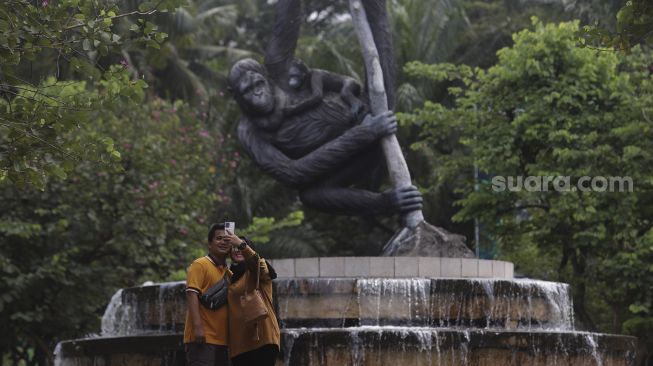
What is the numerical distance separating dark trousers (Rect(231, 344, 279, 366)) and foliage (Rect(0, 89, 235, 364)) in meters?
12.3

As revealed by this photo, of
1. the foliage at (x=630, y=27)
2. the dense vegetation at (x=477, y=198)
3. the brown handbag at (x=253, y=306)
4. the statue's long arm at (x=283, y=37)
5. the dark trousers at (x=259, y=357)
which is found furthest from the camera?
the dense vegetation at (x=477, y=198)

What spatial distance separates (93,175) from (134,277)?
208 cm

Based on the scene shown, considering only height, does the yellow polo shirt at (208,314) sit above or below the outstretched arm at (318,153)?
below

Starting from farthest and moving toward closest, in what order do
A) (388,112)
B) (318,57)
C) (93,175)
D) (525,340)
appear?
(318,57) < (93,175) < (388,112) < (525,340)

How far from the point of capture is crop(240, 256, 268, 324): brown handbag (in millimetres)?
10148

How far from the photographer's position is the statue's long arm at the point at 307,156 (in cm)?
1727

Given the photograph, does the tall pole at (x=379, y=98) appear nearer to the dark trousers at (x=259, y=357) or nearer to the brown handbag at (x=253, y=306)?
the dark trousers at (x=259, y=357)

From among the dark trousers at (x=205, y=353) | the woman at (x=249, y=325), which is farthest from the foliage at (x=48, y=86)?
the woman at (x=249, y=325)

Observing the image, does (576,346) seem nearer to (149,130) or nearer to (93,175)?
(93,175)

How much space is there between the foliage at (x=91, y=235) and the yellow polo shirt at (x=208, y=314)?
12.0 metres

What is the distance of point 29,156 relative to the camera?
39.8 feet

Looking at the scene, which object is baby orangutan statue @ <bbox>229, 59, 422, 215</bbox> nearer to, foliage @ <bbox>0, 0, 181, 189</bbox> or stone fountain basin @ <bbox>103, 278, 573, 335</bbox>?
stone fountain basin @ <bbox>103, 278, 573, 335</bbox>

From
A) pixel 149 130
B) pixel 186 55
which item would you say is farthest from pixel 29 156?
pixel 186 55

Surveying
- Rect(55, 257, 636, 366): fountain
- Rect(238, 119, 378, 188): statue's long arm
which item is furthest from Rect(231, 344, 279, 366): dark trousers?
Rect(238, 119, 378, 188): statue's long arm
